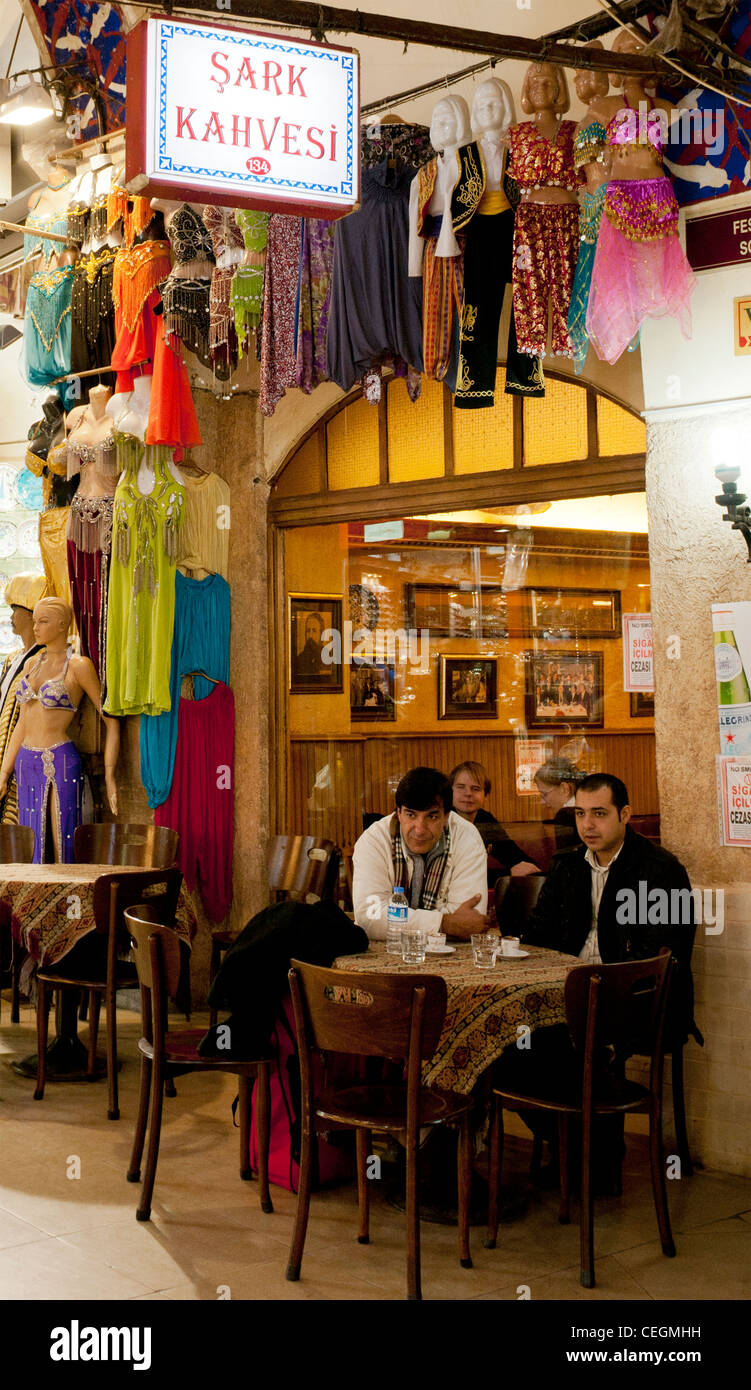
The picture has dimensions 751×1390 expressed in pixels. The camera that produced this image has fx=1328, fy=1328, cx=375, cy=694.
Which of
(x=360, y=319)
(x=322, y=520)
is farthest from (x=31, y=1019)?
(x=360, y=319)

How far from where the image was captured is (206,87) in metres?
3.86

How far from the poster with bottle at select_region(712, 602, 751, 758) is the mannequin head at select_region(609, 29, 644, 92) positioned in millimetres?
1882

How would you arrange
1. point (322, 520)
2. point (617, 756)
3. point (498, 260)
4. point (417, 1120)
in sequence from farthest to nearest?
point (322, 520) → point (617, 756) → point (498, 260) → point (417, 1120)

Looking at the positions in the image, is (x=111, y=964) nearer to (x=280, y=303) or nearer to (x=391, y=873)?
(x=391, y=873)

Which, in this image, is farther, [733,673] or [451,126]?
[451,126]

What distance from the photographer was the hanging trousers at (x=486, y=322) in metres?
5.06

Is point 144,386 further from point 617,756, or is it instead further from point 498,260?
point 617,756

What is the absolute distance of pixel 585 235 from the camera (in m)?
4.77

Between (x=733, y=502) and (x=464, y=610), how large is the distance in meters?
1.88

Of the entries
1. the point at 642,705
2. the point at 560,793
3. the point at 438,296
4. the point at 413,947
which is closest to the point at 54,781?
the point at 560,793

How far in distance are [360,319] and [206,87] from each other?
1.57 meters

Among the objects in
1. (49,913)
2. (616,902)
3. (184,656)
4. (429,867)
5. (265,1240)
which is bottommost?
(265,1240)

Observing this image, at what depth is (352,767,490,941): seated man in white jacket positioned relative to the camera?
4492mm

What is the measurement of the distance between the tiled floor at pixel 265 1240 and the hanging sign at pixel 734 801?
3.83 ft
